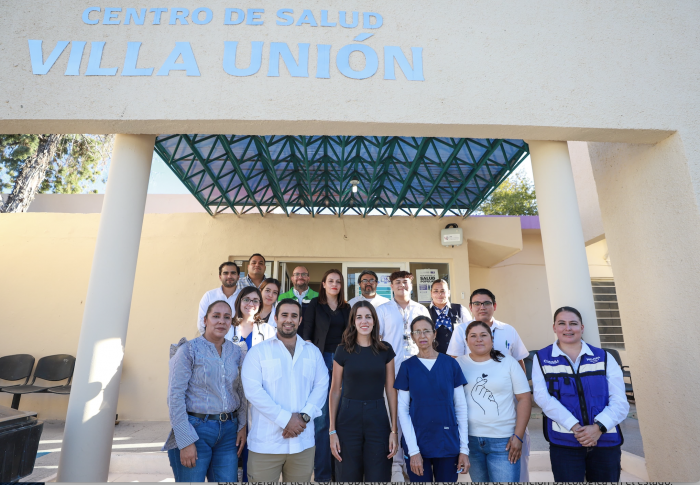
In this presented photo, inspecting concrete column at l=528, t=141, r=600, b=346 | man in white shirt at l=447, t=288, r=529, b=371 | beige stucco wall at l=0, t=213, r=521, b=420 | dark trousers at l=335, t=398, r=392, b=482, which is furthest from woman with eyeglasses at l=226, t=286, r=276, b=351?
beige stucco wall at l=0, t=213, r=521, b=420

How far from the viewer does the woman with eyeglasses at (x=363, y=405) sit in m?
2.73

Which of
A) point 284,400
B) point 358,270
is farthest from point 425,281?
point 284,400

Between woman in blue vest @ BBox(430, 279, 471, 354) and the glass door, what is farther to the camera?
the glass door

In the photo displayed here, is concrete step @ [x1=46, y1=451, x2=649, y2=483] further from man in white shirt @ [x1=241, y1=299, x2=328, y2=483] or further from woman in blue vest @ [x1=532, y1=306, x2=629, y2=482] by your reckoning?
man in white shirt @ [x1=241, y1=299, x2=328, y2=483]

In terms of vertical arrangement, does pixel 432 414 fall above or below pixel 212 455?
above

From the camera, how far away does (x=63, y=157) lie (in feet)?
39.3

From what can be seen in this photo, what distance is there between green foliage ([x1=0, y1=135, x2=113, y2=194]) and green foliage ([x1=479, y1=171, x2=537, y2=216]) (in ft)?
46.1

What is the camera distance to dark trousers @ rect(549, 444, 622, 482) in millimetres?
2604

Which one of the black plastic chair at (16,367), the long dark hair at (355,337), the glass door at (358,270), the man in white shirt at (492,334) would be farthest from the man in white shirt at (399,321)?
the black plastic chair at (16,367)

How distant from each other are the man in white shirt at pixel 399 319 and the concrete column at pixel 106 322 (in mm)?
2202

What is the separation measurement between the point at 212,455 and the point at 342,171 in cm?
484

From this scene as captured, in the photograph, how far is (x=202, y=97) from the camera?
131 inches

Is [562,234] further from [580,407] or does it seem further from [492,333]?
[580,407]

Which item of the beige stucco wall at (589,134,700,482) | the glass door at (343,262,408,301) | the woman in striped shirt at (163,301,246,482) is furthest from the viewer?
the glass door at (343,262,408,301)
